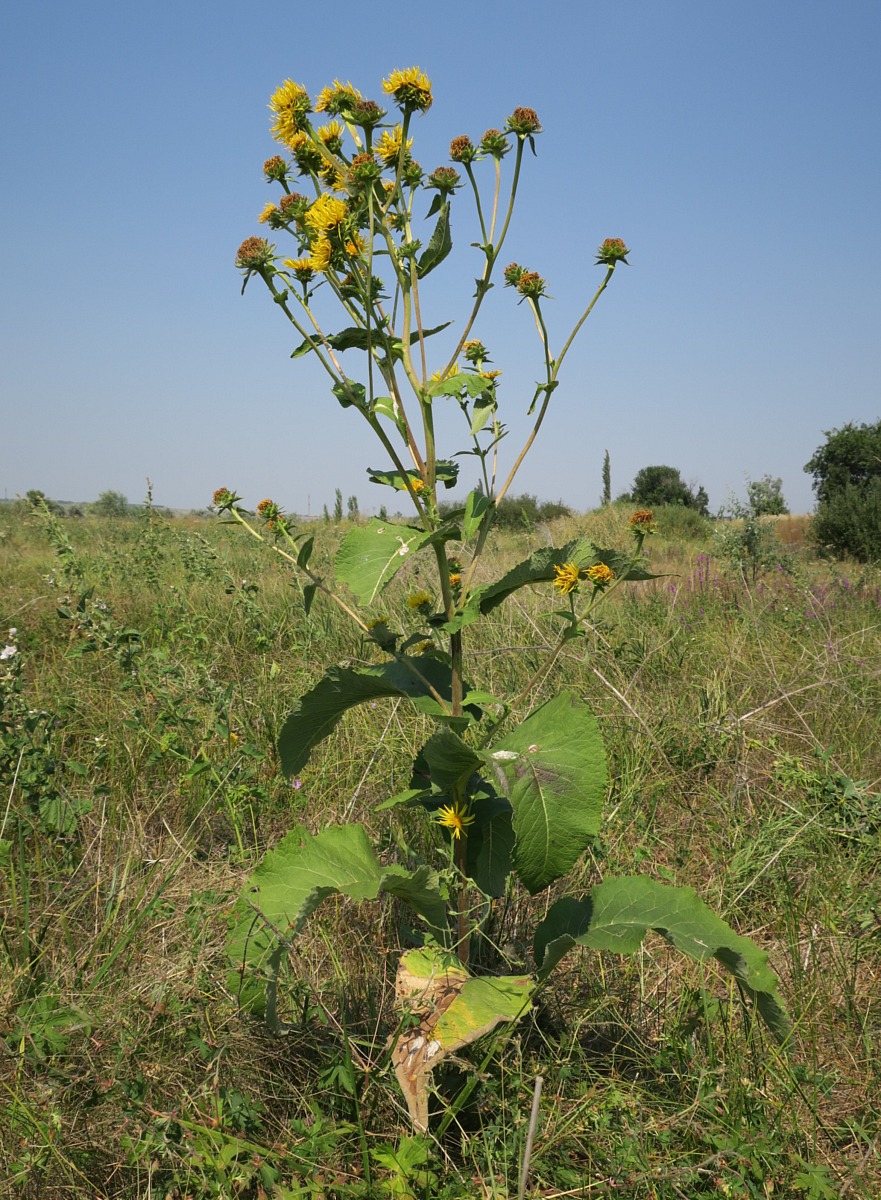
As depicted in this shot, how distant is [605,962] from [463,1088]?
2.19 ft

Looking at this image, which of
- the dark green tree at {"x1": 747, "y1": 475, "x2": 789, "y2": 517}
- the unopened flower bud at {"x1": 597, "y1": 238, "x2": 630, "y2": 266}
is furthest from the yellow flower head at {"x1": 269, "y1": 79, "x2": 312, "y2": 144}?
the dark green tree at {"x1": 747, "y1": 475, "x2": 789, "y2": 517}

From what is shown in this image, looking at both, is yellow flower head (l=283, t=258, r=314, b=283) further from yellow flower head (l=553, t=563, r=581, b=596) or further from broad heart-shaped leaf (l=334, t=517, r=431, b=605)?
yellow flower head (l=553, t=563, r=581, b=596)

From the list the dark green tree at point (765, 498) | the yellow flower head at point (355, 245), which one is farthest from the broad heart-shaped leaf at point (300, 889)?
the dark green tree at point (765, 498)

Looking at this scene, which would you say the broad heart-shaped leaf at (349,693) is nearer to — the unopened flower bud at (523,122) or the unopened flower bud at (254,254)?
the unopened flower bud at (254,254)

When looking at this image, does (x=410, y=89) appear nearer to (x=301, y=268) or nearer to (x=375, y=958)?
(x=301, y=268)

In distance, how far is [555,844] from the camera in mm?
1474

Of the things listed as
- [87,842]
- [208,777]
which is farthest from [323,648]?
[87,842]

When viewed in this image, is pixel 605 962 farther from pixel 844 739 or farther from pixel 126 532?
pixel 126 532

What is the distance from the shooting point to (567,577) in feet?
5.60

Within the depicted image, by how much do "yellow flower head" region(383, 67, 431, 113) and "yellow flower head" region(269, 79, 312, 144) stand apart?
197mm

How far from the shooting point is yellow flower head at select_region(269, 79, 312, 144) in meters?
1.73

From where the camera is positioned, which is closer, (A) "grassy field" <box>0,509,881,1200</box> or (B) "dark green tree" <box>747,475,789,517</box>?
(A) "grassy field" <box>0,509,881,1200</box>

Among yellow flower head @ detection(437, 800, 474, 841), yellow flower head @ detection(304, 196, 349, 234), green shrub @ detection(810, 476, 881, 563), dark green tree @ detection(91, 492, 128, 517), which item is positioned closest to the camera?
yellow flower head @ detection(304, 196, 349, 234)

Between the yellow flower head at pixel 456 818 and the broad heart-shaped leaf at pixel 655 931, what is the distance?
0.31 metres
